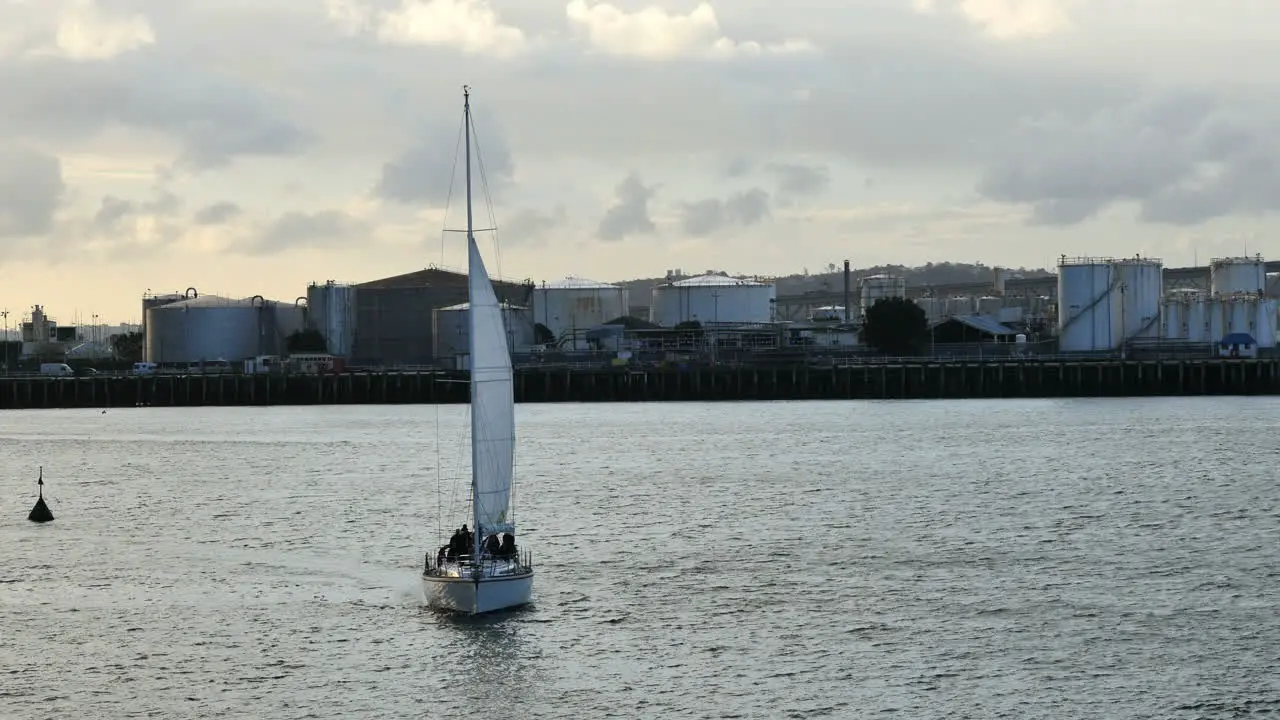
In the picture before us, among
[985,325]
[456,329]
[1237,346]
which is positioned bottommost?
[1237,346]

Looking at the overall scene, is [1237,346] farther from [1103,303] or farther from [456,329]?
[456,329]

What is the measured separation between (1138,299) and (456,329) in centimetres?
6852

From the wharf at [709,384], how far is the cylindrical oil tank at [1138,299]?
15.1 meters

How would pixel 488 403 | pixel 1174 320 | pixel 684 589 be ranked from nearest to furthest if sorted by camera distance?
1. pixel 488 403
2. pixel 684 589
3. pixel 1174 320

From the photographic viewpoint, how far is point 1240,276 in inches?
7692

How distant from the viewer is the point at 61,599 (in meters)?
53.1

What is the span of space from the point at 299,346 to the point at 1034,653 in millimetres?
163445

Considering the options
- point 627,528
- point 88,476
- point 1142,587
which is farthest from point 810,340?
point 1142,587

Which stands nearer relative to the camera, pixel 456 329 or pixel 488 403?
pixel 488 403

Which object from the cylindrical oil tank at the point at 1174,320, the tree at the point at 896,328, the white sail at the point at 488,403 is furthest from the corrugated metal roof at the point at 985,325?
the white sail at the point at 488,403

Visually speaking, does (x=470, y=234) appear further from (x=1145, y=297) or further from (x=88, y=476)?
(x=1145, y=297)

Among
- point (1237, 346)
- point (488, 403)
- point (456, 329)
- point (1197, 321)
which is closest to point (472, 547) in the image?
point (488, 403)

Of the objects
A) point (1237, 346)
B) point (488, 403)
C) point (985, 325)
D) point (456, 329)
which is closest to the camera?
point (488, 403)

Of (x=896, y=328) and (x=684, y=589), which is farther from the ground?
(x=896, y=328)
